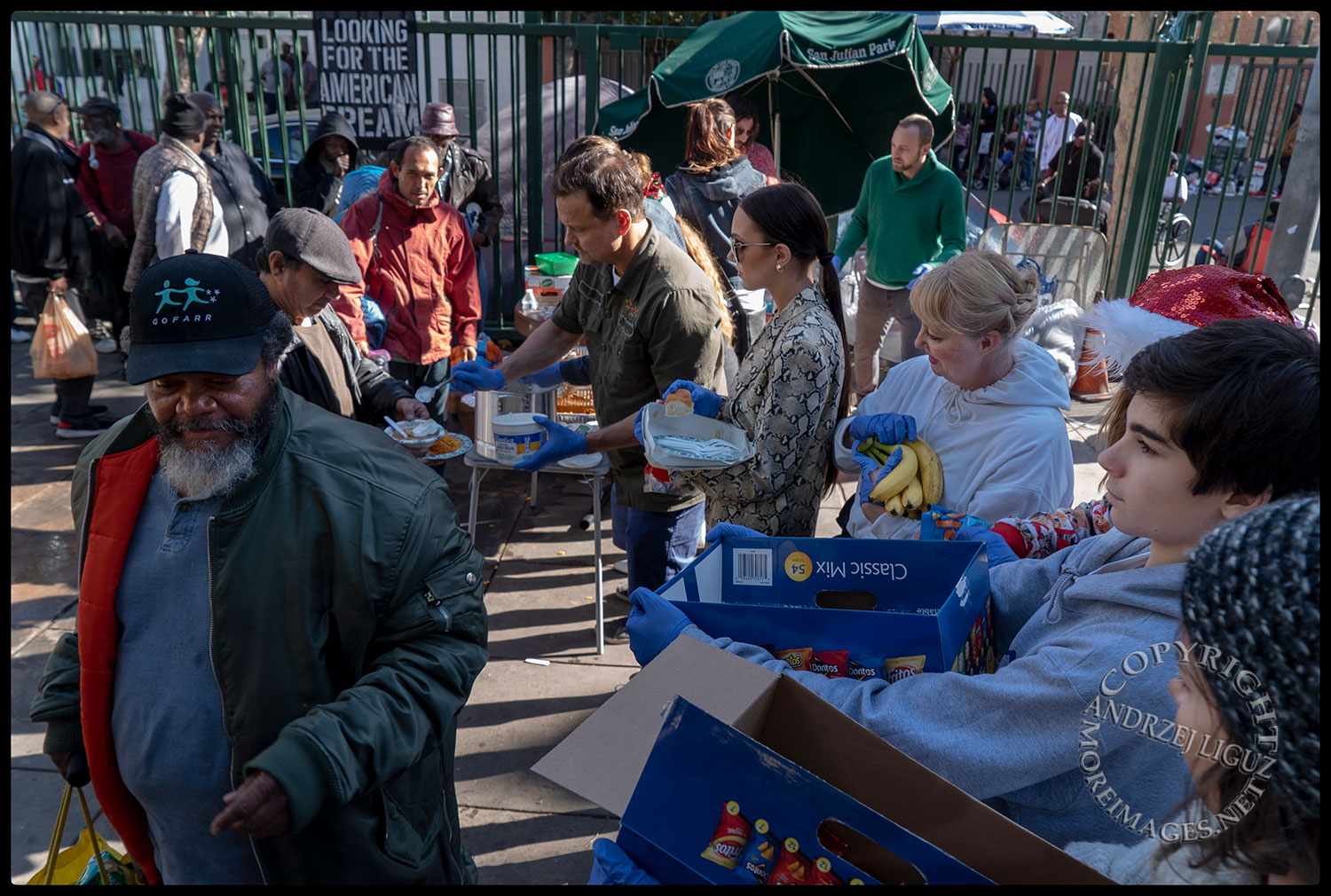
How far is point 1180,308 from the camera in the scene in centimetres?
223

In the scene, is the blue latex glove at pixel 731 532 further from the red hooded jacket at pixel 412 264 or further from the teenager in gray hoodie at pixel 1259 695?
the red hooded jacket at pixel 412 264

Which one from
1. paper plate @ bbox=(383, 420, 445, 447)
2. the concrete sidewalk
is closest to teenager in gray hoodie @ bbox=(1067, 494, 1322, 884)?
the concrete sidewalk

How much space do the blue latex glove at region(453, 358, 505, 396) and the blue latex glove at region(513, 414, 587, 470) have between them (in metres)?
0.44

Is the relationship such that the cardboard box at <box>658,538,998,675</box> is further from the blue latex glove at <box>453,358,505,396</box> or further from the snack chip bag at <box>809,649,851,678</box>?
the blue latex glove at <box>453,358,505,396</box>

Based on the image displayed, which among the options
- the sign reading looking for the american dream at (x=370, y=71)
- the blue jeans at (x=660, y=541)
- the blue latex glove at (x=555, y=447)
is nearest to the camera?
the blue latex glove at (x=555, y=447)

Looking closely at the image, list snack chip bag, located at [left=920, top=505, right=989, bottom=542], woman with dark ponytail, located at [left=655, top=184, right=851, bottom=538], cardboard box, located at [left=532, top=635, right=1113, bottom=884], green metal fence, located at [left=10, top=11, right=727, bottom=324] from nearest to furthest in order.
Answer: cardboard box, located at [left=532, top=635, right=1113, bottom=884] → snack chip bag, located at [left=920, top=505, right=989, bottom=542] → woman with dark ponytail, located at [left=655, top=184, right=851, bottom=538] → green metal fence, located at [left=10, top=11, right=727, bottom=324]

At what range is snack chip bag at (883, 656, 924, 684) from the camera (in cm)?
169

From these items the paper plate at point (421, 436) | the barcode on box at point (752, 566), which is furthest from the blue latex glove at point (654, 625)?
the paper plate at point (421, 436)

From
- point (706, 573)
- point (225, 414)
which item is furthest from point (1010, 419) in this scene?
point (225, 414)

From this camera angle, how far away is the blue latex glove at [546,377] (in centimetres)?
397

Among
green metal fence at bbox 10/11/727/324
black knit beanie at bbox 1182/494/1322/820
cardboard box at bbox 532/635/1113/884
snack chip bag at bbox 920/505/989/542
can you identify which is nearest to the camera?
black knit beanie at bbox 1182/494/1322/820

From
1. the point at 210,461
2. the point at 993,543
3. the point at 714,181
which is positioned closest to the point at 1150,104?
the point at 714,181

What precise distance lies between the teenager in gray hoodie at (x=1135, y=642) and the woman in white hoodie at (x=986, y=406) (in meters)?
0.89

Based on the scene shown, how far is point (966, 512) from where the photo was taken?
2.51 m
